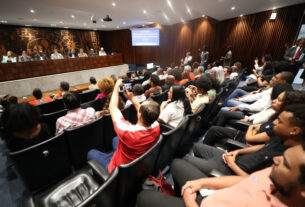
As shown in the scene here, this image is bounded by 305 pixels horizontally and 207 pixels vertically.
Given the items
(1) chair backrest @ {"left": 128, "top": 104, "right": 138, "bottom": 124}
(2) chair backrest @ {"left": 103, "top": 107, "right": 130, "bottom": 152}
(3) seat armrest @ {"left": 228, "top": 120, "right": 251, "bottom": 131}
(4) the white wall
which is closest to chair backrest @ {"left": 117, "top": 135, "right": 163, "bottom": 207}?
(2) chair backrest @ {"left": 103, "top": 107, "right": 130, "bottom": 152}

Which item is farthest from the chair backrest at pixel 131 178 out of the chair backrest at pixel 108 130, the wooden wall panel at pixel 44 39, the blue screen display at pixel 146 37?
the wooden wall panel at pixel 44 39

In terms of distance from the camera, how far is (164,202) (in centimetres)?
88

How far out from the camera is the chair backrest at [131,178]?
2.70ft

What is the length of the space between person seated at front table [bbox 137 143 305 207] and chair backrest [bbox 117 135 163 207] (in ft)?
0.36

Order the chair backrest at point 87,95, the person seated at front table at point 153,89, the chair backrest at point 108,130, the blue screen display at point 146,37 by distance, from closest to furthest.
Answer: the chair backrest at point 108,130 < the person seated at front table at point 153,89 < the chair backrest at point 87,95 < the blue screen display at point 146,37

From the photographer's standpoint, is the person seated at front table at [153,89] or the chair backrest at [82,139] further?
the person seated at front table at [153,89]

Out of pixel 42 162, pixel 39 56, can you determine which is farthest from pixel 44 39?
pixel 42 162

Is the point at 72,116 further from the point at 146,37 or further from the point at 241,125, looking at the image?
the point at 146,37

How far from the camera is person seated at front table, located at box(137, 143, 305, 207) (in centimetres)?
59

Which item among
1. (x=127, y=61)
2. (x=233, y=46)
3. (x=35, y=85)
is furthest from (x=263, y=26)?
(x=35, y=85)

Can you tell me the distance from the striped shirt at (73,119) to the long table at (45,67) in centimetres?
666

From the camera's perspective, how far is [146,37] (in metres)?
10.1

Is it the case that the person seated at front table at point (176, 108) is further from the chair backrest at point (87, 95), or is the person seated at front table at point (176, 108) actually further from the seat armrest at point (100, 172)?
the chair backrest at point (87, 95)

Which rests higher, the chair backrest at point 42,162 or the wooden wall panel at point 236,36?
the wooden wall panel at point 236,36
